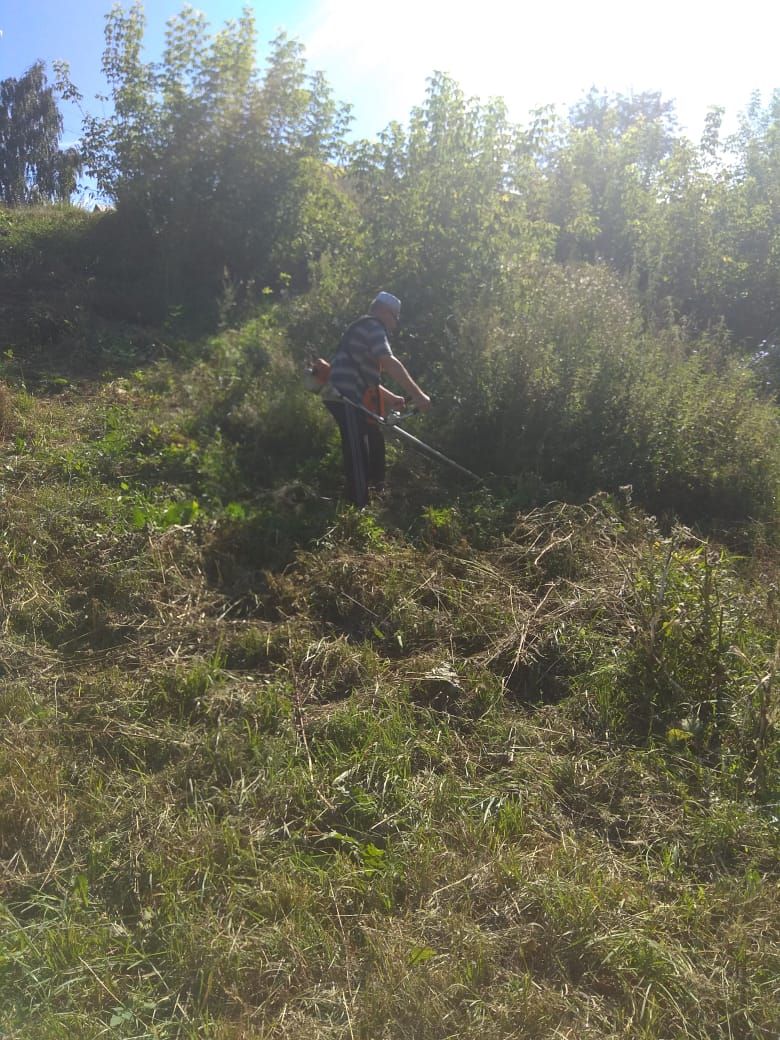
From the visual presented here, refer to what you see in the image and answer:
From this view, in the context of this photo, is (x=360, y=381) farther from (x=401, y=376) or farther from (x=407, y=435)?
(x=407, y=435)

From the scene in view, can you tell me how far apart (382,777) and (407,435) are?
3012 millimetres

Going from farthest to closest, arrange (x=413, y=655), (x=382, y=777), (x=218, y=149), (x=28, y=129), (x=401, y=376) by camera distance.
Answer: (x=28, y=129) < (x=218, y=149) < (x=401, y=376) < (x=413, y=655) < (x=382, y=777)

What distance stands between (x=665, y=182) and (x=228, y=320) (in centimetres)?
594

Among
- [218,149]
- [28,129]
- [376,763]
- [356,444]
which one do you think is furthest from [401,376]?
[28,129]

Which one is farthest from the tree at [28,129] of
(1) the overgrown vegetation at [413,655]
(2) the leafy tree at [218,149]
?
(1) the overgrown vegetation at [413,655]

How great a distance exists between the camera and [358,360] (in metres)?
5.26

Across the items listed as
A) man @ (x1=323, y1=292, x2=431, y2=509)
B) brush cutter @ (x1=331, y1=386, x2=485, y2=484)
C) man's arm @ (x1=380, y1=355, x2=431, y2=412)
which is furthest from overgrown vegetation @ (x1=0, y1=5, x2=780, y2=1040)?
man's arm @ (x1=380, y1=355, x2=431, y2=412)

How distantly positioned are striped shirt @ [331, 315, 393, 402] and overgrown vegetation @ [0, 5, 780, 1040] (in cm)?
81

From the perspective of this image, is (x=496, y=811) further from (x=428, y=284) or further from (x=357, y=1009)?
(x=428, y=284)

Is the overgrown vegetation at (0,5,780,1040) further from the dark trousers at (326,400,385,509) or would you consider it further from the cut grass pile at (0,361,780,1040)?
the dark trousers at (326,400,385,509)

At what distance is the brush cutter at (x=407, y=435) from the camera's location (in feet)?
17.3

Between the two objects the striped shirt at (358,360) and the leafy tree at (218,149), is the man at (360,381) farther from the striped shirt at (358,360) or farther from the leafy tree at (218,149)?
the leafy tree at (218,149)

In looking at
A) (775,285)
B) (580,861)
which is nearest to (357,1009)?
(580,861)

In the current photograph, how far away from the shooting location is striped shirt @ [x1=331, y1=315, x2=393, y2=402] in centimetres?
522
